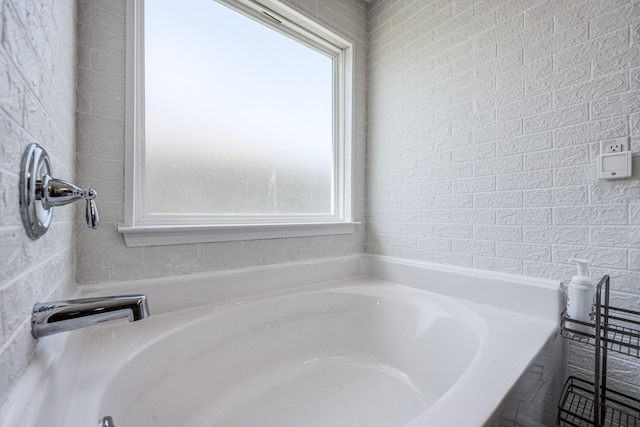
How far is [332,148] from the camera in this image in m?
1.88

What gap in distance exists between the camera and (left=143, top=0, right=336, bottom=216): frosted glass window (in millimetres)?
1236

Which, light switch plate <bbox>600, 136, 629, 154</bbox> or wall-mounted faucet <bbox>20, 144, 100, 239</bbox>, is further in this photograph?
light switch plate <bbox>600, 136, 629, 154</bbox>

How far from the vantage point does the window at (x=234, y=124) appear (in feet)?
3.86

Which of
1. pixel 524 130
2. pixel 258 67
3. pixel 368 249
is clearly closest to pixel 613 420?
pixel 524 130

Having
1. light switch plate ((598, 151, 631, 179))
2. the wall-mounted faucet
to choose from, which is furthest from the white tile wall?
light switch plate ((598, 151, 631, 179))

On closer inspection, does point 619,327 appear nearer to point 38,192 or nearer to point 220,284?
point 220,284

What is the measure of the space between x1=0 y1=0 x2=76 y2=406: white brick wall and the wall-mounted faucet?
0.02 meters

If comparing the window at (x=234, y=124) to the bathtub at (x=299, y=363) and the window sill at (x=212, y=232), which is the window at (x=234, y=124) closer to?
the window sill at (x=212, y=232)

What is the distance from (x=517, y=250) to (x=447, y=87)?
0.88 metres

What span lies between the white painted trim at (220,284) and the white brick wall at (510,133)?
1.66 ft

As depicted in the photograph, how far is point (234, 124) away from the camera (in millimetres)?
1460

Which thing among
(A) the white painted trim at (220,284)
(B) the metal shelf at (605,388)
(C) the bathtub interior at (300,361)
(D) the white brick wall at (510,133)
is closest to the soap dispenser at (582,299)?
(B) the metal shelf at (605,388)

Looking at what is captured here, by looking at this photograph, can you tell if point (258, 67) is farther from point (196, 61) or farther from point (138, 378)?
point (138, 378)

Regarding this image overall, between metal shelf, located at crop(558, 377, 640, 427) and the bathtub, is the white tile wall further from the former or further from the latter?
metal shelf, located at crop(558, 377, 640, 427)
